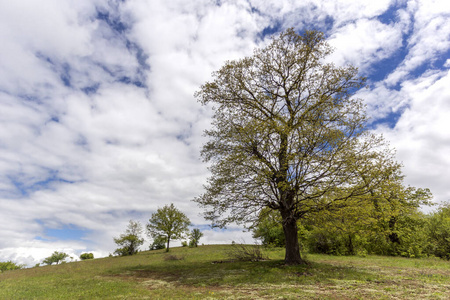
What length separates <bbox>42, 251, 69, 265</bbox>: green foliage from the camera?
45.4m

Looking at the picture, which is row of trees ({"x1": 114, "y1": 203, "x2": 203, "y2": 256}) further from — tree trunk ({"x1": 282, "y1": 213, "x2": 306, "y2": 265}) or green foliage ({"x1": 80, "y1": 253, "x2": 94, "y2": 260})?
tree trunk ({"x1": 282, "y1": 213, "x2": 306, "y2": 265})

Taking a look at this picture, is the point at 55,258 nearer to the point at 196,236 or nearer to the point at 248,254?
the point at 196,236

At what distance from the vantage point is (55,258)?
45375mm

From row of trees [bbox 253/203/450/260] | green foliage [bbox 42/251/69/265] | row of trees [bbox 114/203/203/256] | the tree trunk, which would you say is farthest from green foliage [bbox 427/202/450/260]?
green foliage [bbox 42/251/69/265]

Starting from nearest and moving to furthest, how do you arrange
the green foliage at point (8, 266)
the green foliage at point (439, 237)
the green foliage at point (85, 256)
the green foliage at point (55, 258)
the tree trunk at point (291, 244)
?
the tree trunk at point (291, 244)
the green foliage at point (439, 237)
the green foliage at point (8, 266)
the green foliage at point (55, 258)
the green foliage at point (85, 256)

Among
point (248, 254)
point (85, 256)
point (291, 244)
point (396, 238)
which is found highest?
point (85, 256)

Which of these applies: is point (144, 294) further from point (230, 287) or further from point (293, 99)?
point (293, 99)

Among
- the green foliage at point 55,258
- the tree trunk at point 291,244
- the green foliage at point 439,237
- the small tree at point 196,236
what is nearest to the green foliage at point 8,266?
the green foliage at point 55,258

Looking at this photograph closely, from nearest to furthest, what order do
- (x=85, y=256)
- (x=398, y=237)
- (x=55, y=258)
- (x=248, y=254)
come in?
(x=248, y=254), (x=398, y=237), (x=55, y=258), (x=85, y=256)

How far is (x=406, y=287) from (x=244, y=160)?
→ 10.4m

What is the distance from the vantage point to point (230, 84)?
18625 mm

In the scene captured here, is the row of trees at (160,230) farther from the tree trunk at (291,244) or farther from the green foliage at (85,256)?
the tree trunk at (291,244)

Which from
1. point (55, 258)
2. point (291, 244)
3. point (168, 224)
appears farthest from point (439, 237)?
point (55, 258)

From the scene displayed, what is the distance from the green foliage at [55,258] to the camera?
4538cm
